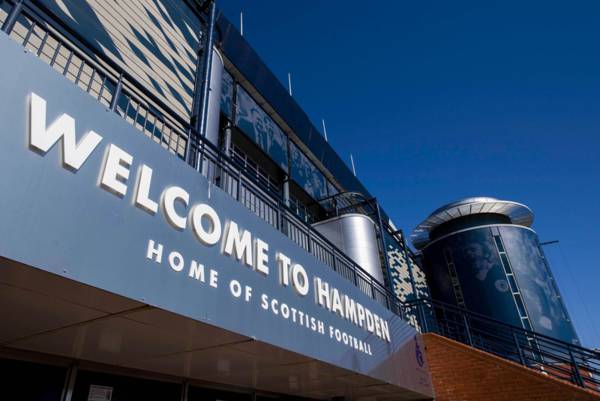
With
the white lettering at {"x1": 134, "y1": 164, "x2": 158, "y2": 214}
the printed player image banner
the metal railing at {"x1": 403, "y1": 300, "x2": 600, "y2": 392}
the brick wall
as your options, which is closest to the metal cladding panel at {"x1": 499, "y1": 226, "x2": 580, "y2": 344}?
the metal railing at {"x1": 403, "y1": 300, "x2": 600, "y2": 392}

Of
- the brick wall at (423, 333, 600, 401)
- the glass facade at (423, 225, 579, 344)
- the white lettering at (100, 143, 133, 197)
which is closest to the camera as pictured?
the white lettering at (100, 143, 133, 197)

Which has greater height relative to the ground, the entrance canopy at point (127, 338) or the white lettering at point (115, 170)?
the white lettering at point (115, 170)

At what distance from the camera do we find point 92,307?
11.6ft

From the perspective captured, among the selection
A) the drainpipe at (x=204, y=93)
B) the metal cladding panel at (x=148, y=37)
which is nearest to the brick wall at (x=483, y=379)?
Result: the drainpipe at (x=204, y=93)

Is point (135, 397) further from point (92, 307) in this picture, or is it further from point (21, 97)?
point (21, 97)

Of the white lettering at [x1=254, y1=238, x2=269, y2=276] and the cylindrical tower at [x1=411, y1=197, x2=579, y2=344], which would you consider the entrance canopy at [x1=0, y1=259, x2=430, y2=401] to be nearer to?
the white lettering at [x1=254, y1=238, x2=269, y2=276]

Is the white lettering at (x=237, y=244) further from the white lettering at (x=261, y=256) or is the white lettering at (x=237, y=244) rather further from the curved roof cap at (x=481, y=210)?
the curved roof cap at (x=481, y=210)

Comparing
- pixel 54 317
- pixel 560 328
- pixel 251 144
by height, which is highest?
pixel 251 144

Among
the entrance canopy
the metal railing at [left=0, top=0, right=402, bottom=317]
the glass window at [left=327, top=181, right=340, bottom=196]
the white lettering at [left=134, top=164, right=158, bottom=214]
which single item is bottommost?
the entrance canopy

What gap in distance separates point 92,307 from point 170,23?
8.77m

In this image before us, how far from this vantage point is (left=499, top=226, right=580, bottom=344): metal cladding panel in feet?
71.9

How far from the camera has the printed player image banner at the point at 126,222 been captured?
9.29 ft

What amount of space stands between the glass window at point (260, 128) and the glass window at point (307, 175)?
0.72 m

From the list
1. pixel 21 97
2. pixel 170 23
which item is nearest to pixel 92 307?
pixel 21 97
